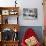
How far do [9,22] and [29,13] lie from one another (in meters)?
0.70

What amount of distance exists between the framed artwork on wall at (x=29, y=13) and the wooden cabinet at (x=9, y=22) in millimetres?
259

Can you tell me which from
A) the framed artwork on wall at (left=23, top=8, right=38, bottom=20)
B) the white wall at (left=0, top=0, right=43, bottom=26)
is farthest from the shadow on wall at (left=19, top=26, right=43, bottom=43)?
the framed artwork on wall at (left=23, top=8, right=38, bottom=20)

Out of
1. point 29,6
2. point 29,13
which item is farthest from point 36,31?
point 29,6

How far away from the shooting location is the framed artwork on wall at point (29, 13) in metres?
4.93

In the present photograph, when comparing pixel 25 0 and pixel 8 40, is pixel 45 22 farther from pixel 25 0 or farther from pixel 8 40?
pixel 8 40

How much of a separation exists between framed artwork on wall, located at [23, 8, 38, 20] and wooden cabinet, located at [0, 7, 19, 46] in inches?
10.2

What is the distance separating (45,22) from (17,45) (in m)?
1.13

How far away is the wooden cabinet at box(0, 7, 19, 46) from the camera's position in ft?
15.7

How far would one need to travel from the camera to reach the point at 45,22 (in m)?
4.81

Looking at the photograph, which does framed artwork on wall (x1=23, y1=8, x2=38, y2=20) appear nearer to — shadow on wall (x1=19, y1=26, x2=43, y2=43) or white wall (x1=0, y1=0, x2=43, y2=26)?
white wall (x1=0, y1=0, x2=43, y2=26)

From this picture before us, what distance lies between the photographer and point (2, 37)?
481 cm

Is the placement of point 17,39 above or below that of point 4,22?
below

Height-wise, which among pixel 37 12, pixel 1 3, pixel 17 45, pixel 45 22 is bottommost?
pixel 17 45

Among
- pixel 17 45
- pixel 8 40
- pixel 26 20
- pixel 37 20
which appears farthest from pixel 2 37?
pixel 37 20
